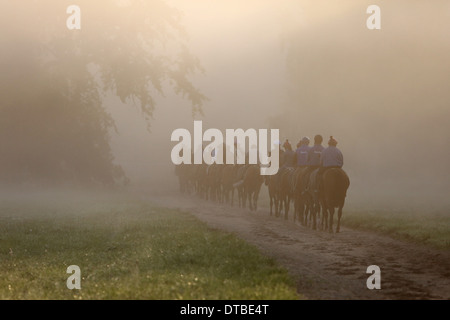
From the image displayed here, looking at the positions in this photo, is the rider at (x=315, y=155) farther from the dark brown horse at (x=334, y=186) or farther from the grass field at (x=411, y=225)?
the grass field at (x=411, y=225)

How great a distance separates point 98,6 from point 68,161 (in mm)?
15810

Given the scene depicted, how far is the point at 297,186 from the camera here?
1984 cm

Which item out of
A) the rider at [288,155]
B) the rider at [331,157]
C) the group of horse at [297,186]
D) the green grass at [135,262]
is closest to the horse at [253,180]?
the group of horse at [297,186]

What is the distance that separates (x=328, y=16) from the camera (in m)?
44.6

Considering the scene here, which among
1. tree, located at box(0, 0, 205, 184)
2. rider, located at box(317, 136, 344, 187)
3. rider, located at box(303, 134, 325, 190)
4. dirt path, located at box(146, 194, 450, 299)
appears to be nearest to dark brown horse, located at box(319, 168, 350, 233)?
rider, located at box(317, 136, 344, 187)

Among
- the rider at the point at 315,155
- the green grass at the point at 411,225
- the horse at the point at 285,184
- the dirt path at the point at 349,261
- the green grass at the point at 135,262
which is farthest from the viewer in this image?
the horse at the point at 285,184

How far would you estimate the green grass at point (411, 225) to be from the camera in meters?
15.5

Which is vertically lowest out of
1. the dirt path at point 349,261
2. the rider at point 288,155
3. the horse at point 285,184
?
the dirt path at point 349,261

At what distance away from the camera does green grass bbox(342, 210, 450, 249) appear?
1547 cm

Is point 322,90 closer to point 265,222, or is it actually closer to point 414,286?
point 265,222

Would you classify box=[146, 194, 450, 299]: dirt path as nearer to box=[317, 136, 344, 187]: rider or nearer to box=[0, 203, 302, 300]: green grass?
box=[0, 203, 302, 300]: green grass

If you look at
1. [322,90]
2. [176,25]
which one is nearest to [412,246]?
[176,25]

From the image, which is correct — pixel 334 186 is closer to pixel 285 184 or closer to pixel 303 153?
pixel 303 153

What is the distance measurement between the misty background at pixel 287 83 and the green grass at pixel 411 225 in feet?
23.6
